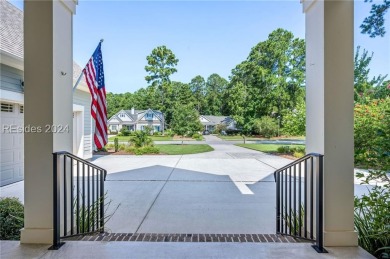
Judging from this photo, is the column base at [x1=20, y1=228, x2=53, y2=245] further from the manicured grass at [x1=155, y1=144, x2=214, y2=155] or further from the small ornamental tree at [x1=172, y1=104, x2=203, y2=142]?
the small ornamental tree at [x1=172, y1=104, x2=203, y2=142]

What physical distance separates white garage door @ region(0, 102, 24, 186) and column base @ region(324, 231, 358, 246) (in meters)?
7.20

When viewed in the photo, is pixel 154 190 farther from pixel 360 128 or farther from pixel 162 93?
pixel 162 93

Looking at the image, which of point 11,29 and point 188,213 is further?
point 11,29

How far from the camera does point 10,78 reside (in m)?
6.40

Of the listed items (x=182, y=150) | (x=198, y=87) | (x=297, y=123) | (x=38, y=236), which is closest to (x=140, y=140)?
(x=182, y=150)

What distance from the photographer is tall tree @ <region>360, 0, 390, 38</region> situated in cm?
398

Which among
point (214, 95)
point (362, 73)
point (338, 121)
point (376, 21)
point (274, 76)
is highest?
point (214, 95)

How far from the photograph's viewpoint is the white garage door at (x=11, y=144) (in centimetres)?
631

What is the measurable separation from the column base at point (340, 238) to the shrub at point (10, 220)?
3775 mm

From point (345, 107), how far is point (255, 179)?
5.08 m

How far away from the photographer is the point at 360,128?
13.0 ft

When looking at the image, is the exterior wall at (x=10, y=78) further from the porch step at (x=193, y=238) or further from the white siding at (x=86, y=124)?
the porch step at (x=193, y=238)

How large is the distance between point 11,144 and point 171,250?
239 inches

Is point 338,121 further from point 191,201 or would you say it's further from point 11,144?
point 11,144
